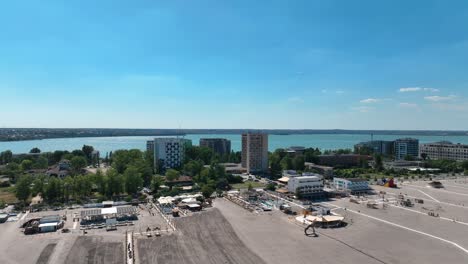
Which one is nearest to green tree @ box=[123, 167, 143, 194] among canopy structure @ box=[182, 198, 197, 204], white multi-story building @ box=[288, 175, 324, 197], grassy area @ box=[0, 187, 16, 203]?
canopy structure @ box=[182, 198, 197, 204]

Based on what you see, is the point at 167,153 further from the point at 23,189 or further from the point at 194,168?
the point at 23,189

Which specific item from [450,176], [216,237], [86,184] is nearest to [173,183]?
[86,184]

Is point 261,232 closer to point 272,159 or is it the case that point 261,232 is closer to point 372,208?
point 372,208

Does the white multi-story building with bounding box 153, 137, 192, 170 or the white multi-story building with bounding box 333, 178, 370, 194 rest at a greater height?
the white multi-story building with bounding box 153, 137, 192, 170

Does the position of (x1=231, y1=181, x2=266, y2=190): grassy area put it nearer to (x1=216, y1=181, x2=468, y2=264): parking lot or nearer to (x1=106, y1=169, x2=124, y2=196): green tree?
(x1=216, y1=181, x2=468, y2=264): parking lot

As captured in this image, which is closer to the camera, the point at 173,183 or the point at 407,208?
the point at 407,208
